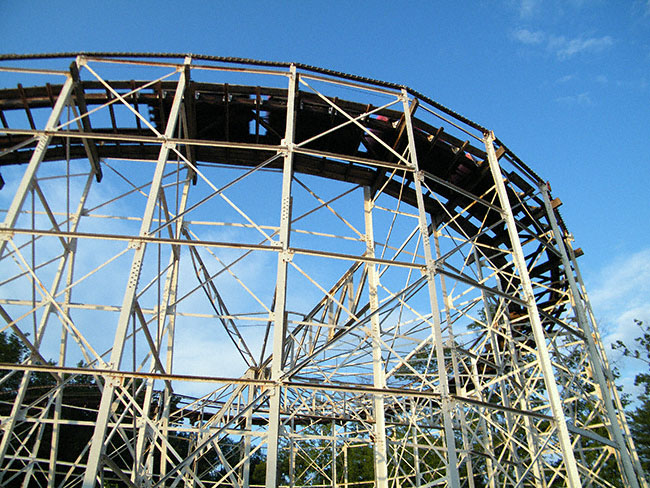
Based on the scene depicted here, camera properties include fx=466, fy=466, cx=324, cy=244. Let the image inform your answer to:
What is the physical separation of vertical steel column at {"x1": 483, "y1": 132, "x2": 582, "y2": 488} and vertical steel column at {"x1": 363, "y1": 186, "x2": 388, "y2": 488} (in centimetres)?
306

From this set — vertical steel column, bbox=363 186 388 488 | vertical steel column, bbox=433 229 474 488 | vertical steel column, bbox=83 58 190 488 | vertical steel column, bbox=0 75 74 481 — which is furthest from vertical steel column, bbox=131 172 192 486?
vertical steel column, bbox=433 229 474 488

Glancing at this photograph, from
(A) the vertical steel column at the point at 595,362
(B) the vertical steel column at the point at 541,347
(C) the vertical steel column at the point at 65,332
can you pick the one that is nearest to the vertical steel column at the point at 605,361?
(A) the vertical steel column at the point at 595,362

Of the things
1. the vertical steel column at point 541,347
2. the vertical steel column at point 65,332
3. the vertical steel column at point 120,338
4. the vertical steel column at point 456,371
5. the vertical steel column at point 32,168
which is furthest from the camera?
the vertical steel column at point 456,371

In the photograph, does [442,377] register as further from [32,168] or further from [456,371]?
[32,168]

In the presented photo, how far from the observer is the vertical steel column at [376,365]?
8680 millimetres

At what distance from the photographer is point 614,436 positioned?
10.2 metres

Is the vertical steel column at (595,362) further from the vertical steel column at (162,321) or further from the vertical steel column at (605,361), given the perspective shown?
the vertical steel column at (162,321)

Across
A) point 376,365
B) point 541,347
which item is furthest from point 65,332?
point 541,347

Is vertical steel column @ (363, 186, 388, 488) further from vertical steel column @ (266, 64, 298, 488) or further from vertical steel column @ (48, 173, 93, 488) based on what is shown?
vertical steel column @ (48, 173, 93, 488)

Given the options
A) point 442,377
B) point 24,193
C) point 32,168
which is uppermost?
point 32,168

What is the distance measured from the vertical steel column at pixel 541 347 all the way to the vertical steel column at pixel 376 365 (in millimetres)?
3056

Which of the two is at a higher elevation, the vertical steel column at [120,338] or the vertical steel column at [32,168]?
the vertical steel column at [32,168]

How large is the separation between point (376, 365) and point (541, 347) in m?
3.29

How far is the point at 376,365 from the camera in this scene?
10039 mm
